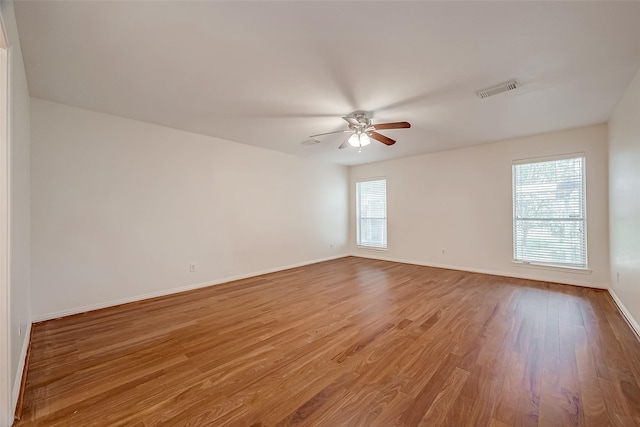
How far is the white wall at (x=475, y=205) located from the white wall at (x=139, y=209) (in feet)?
8.85

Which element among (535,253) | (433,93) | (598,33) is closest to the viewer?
(598,33)

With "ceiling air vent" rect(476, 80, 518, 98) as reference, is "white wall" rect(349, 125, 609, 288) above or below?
below

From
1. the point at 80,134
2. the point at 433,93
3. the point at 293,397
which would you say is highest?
the point at 433,93

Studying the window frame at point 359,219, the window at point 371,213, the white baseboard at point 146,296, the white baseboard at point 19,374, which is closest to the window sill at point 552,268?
the window frame at point 359,219

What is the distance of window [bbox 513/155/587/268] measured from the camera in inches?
159

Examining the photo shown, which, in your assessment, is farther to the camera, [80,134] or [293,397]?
[80,134]

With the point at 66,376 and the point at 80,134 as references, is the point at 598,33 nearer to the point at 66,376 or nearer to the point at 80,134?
the point at 66,376

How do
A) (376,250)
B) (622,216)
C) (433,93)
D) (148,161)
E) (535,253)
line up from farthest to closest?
(376,250) → (535,253) → (148,161) → (622,216) → (433,93)

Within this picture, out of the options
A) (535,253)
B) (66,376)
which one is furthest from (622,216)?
(66,376)

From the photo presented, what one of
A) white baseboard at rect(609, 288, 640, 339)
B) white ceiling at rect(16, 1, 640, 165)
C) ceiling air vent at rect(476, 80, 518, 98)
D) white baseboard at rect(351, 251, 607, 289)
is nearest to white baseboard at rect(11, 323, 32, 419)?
white ceiling at rect(16, 1, 640, 165)

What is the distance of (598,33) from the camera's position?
1.88m

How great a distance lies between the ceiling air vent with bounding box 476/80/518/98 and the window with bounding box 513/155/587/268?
2.41 metres

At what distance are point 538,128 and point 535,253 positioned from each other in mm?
2073

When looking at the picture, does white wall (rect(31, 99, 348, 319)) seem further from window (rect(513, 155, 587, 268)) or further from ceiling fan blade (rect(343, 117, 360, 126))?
window (rect(513, 155, 587, 268))
